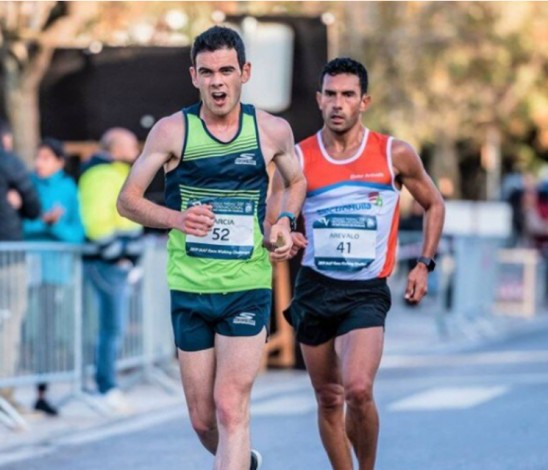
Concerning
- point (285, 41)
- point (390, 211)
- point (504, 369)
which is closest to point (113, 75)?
point (285, 41)

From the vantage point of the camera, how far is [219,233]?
304 inches

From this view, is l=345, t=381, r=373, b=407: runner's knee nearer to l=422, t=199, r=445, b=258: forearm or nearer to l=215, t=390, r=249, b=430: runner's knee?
l=422, t=199, r=445, b=258: forearm

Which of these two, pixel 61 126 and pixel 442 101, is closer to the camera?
pixel 61 126

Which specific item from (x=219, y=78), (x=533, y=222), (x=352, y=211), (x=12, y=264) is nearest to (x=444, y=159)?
(x=533, y=222)

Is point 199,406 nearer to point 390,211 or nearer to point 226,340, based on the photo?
point 226,340

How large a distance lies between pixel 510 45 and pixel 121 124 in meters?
21.4

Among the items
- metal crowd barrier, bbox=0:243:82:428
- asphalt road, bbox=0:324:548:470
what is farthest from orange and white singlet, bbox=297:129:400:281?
metal crowd barrier, bbox=0:243:82:428

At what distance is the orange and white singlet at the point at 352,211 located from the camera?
29.0ft

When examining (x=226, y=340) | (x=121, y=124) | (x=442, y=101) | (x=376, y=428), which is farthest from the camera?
(x=442, y=101)

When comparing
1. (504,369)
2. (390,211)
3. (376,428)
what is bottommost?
(504,369)

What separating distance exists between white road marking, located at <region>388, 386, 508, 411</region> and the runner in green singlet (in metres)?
6.05

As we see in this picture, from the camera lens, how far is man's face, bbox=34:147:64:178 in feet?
44.0

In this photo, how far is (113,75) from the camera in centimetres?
1766

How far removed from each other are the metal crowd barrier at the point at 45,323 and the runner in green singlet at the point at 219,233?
15.3 ft
